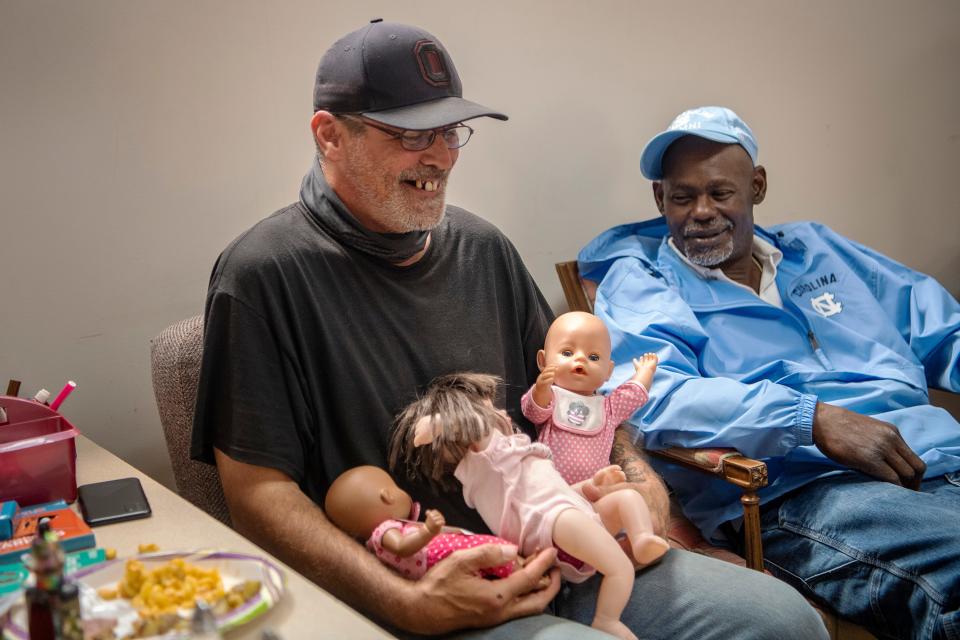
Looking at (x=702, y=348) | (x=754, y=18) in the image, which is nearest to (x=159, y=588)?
(x=702, y=348)

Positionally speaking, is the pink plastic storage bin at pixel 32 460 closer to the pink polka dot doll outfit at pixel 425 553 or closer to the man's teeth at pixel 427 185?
the pink polka dot doll outfit at pixel 425 553

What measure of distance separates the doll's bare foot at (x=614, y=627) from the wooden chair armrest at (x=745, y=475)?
0.61 metres

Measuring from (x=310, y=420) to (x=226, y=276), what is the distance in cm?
31

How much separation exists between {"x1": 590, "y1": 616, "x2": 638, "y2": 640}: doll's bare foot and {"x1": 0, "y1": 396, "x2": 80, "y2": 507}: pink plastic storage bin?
0.93 metres

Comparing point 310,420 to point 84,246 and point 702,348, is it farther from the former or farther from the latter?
point 702,348

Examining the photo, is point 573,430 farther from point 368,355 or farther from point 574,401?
point 368,355

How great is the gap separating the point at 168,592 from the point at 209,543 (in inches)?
8.8

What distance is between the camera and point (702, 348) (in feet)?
8.48

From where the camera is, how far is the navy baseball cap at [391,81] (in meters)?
1.82

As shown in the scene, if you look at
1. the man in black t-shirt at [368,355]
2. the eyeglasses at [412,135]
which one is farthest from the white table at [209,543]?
the eyeglasses at [412,135]

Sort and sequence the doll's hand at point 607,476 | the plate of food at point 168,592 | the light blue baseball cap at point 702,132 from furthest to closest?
the light blue baseball cap at point 702,132 → the doll's hand at point 607,476 → the plate of food at point 168,592

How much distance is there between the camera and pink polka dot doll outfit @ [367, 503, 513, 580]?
1609 mm

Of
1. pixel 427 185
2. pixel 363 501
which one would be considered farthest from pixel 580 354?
pixel 363 501

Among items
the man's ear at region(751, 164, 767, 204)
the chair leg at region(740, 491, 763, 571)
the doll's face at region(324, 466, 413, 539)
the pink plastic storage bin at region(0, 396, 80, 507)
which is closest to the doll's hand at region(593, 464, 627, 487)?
the doll's face at region(324, 466, 413, 539)
